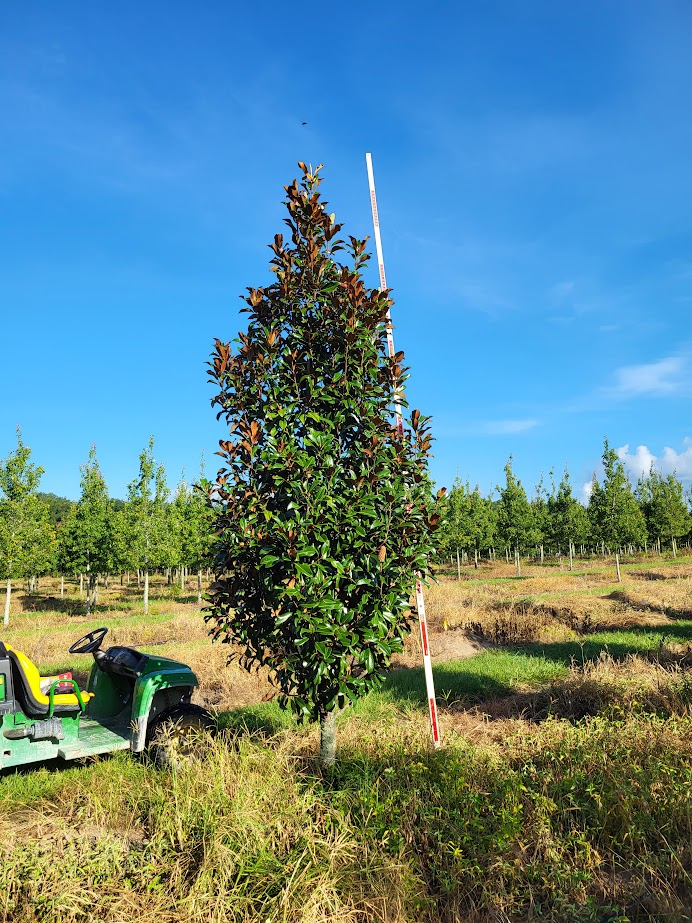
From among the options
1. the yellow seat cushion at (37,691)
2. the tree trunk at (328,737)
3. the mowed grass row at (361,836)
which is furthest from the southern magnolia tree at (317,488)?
the yellow seat cushion at (37,691)

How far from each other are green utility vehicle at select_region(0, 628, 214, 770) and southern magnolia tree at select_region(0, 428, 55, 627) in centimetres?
1776

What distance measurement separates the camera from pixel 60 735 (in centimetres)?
503

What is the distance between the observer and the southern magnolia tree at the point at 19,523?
840 inches

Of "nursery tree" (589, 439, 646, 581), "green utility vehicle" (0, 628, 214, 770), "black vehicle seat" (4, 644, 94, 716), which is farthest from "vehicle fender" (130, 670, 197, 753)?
"nursery tree" (589, 439, 646, 581)

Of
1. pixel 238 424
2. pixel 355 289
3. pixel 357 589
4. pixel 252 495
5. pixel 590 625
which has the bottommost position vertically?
pixel 590 625

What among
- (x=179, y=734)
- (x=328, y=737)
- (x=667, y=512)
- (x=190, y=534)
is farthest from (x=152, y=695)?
(x=667, y=512)

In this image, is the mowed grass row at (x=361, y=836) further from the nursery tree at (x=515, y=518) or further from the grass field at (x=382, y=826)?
the nursery tree at (x=515, y=518)

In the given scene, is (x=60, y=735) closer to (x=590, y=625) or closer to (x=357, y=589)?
(x=357, y=589)

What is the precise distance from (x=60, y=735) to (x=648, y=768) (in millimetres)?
4996

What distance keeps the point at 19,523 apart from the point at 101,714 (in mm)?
19062

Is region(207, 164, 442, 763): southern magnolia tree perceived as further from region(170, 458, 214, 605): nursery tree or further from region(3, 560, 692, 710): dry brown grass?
region(170, 458, 214, 605): nursery tree

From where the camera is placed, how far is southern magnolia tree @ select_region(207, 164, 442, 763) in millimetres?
4383

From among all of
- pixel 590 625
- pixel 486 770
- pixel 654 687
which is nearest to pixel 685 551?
pixel 590 625

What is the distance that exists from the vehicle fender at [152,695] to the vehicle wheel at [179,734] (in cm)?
11
